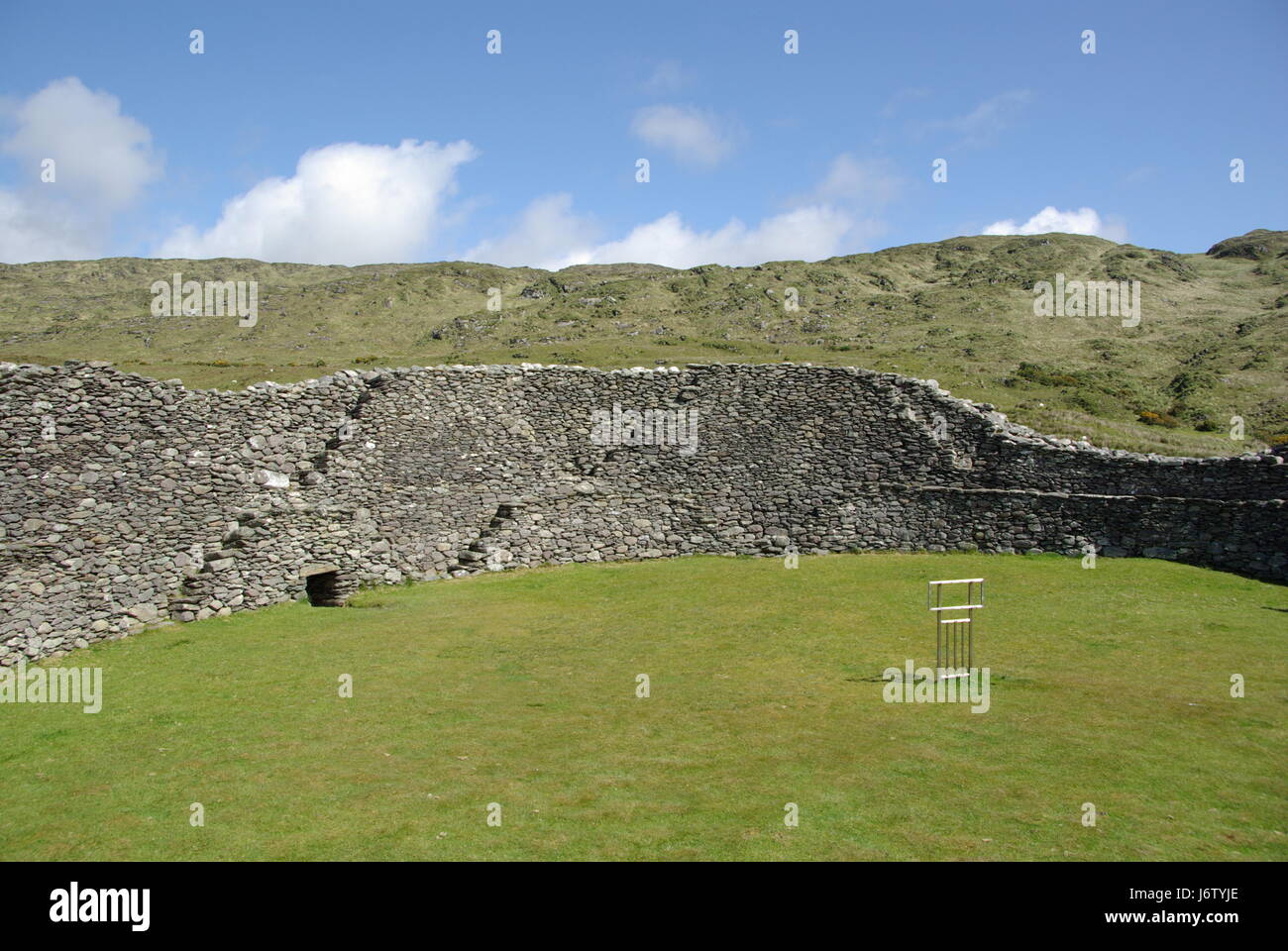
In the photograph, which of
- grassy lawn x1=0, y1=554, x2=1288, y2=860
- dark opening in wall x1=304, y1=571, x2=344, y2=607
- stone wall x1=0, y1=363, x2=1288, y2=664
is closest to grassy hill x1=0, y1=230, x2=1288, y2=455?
stone wall x1=0, y1=363, x2=1288, y2=664

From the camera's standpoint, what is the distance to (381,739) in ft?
41.2

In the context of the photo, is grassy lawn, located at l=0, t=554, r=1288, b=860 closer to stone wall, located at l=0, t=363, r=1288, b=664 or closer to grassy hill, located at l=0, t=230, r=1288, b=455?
stone wall, located at l=0, t=363, r=1288, b=664

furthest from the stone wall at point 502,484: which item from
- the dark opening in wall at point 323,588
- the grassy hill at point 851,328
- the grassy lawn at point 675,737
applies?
the grassy hill at point 851,328

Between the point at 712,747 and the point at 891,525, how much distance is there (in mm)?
16328

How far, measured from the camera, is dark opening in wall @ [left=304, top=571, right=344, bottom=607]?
75.0 feet

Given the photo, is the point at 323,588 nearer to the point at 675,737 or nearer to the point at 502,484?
the point at 502,484

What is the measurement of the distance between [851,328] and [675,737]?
199 ft

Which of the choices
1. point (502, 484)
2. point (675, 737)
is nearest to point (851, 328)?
point (502, 484)

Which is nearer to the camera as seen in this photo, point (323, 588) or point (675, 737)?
point (675, 737)

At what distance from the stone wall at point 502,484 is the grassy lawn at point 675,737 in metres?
1.81

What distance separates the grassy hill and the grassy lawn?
15437 millimetres

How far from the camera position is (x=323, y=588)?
23.3 m

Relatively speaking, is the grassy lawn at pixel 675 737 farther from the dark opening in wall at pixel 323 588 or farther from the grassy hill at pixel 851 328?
the grassy hill at pixel 851 328
